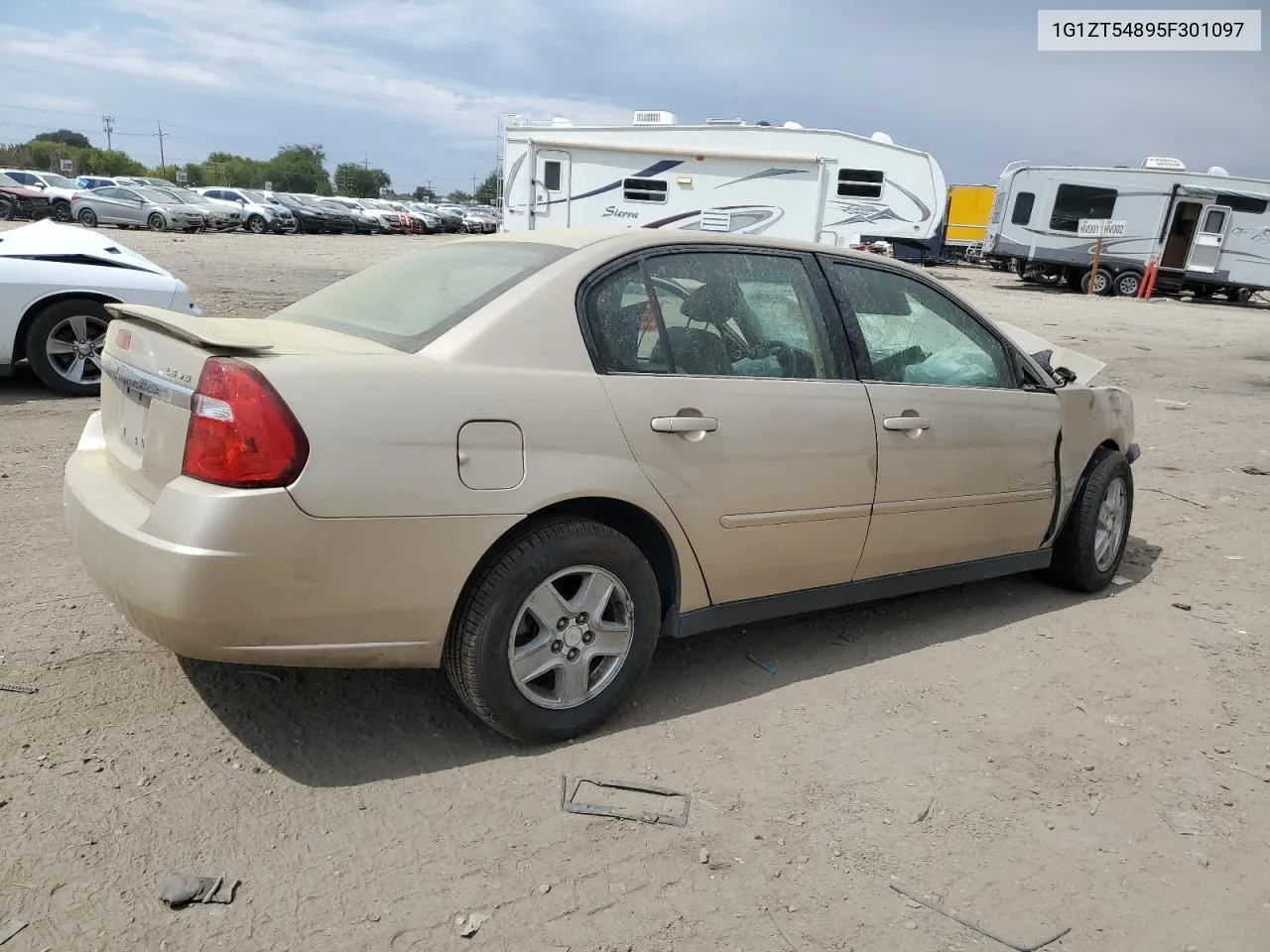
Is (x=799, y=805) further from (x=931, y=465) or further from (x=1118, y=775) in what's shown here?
(x=931, y=465)

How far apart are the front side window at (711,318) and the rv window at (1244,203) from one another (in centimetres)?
2568

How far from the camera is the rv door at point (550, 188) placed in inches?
726

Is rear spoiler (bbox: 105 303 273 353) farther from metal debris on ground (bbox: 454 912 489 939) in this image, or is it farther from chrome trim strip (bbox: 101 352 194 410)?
metal debris on ground (bbox: 454 912 489 939)

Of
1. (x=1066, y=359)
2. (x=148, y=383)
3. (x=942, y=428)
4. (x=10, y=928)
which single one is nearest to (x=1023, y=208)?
(x=1066, y=359)

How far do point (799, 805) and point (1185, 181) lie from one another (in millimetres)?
26687

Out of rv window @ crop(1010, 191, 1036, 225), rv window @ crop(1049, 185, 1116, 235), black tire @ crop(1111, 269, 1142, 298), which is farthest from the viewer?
rv window @ crop(1010, 191, 1036, 225)

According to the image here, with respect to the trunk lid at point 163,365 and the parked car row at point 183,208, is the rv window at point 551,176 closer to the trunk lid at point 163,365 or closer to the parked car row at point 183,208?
the trunk lid at point 163,365

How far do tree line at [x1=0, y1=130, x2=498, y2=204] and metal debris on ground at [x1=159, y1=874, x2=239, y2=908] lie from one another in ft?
271

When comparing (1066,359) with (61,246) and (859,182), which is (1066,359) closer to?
(61,246)

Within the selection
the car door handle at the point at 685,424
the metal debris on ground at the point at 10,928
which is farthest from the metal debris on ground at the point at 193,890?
the car door handle at the point at 685,424

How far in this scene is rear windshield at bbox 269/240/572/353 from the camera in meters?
Answer: 3.08

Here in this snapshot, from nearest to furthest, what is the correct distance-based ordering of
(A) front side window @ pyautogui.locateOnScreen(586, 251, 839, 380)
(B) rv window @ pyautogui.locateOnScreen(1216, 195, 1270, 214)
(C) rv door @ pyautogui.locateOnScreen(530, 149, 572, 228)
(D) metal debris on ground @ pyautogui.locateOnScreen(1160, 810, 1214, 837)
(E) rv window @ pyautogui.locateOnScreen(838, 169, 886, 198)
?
(D) metal debris on ground @ pyautogui.locateOnScreen(1160, 810, 1214, 837) → (A) front side window @ pyautogui.locateOnScreen(586, 251, 839, 380) → (C) rv door @ pyautogui.locateOnScreen(530, 149, 572, 228) → (E) rv window @ pyautogui.locateOnScreen(838, 169, 886, 198) → (B) rv window @ pyautogui.locateOnScreen(1216, 195, 1270, 214)

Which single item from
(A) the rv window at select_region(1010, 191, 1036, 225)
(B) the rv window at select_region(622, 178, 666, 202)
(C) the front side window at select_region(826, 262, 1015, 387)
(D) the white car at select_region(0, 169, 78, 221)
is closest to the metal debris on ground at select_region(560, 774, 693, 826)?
(C) the front side window at select_region(826, 262, 1015, 387)

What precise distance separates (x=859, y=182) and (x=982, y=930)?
1793 centimetres
